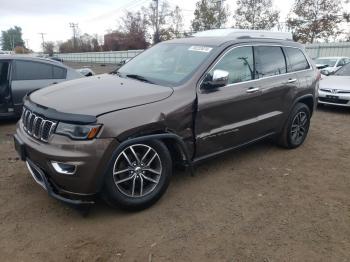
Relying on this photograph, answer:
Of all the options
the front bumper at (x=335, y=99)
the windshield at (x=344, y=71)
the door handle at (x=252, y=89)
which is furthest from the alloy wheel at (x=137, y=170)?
the windshield at (x=344, y=71)

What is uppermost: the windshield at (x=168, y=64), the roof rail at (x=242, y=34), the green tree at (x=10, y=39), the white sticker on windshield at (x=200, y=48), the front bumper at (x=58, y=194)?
the green tree at (x=10, y=39)

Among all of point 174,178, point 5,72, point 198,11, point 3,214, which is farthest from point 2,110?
point 198,11

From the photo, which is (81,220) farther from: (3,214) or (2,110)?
(2,110)

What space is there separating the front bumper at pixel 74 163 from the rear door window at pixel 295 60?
11.4ft

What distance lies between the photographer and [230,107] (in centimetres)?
396

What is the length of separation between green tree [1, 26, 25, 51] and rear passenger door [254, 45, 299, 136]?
12052cm

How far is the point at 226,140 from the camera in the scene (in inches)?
159

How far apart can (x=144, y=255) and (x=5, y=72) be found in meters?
5.29

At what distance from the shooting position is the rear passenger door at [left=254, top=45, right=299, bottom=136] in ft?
14.6

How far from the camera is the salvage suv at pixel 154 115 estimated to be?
2863mm

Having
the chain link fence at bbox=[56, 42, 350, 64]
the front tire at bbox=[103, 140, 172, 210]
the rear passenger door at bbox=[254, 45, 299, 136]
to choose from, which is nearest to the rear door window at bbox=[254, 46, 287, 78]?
the rear passenger door at bbox=[254, 45, 299, 136]

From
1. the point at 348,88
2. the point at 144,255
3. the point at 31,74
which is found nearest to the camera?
the point at 144,255

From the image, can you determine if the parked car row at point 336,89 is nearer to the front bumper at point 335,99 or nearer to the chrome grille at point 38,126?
the front bumper at point 335,99

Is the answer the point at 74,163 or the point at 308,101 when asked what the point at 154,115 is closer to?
the point at 74,163
